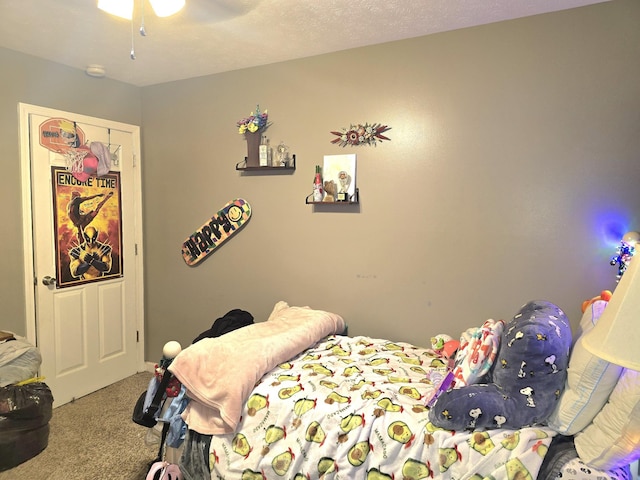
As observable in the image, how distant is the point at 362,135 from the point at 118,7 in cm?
151

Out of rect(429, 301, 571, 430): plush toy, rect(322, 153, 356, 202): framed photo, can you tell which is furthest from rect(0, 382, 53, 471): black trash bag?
rect(429, 301, 571, 430): plush toy

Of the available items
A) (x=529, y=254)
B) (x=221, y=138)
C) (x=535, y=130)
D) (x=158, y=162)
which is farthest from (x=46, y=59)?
(x=529, y=254)

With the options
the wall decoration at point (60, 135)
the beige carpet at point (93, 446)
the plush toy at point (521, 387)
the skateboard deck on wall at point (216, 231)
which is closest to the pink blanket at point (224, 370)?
the beige carpet at point (93, 446)

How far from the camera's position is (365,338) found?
273 centimetres

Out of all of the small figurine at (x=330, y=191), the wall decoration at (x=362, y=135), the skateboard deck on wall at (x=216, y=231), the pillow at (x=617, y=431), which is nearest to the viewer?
the pillow at (x=617, y=431)

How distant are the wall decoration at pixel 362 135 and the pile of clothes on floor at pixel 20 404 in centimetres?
236

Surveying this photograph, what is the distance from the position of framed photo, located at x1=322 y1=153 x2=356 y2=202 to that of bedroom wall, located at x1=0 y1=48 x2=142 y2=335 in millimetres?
2015

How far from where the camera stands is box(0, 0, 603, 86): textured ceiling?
219cm

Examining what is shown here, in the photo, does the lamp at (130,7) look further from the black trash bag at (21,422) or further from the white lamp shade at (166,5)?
the black trash bag at (21,422)

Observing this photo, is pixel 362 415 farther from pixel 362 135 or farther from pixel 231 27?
pixel 231 27

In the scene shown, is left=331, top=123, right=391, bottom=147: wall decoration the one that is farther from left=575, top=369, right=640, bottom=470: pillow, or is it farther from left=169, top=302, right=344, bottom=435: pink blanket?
left=575, top=369, right=640, bottom=470: pillow

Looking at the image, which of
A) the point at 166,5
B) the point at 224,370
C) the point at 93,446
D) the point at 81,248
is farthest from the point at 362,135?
the point at 93,446

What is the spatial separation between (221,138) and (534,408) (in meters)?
2.72

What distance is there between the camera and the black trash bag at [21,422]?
2389 millimetres
